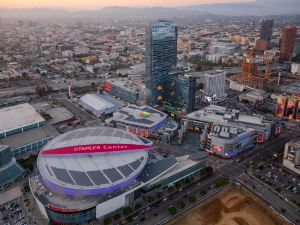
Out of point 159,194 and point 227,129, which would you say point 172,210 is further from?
point 227,129

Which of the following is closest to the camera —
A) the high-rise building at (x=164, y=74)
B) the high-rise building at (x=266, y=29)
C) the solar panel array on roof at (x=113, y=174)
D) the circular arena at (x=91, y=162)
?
the circular arena at (x=91, y=162)

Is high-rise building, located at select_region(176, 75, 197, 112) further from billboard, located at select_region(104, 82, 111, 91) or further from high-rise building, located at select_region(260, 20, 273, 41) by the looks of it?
high-rise building, located at select_region(260, 20, 273, 41)

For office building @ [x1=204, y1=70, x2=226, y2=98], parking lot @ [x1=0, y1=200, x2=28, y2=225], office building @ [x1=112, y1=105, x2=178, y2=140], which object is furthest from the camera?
office building @ [x1=204, y1=70, x2=226, y2=98]

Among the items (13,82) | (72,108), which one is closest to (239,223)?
(72,108)

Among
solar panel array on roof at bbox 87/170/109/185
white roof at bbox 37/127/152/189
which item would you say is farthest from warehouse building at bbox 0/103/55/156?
solar panel array on roof at bbox 87/170/109/185

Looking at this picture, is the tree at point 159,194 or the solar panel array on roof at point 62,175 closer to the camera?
the solar panel array on roof at point 62,175

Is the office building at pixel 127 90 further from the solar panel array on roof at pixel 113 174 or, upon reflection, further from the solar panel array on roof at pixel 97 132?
the solar panel array on roof at pixel 113 174

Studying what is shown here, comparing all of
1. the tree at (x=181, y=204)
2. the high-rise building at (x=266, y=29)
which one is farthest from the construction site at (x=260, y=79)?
the high-rise building at (x=266, y=29)
